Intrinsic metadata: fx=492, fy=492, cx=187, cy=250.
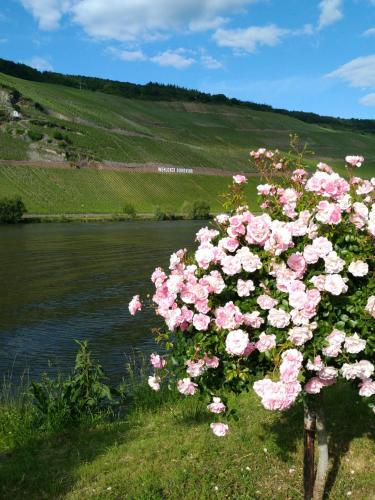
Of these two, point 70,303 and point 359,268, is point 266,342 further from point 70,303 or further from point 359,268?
point 70,303

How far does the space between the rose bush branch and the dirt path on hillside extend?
11919 cm

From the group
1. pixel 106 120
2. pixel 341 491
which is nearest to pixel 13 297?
pixel 341 491

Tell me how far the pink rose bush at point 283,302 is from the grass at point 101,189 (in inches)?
3591

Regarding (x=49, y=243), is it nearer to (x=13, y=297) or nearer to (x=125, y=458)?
(x=13, y=297)

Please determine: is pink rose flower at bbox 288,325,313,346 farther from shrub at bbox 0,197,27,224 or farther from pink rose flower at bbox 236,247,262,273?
shrub at bbox 0,197,27,224

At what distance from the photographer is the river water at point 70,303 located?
15.8 meters

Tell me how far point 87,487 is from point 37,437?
2168mm

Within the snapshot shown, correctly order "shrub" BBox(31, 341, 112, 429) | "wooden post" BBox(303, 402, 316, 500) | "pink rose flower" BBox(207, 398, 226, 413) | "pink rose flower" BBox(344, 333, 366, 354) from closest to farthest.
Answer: "pink rose flower" BBox(344, 333, 366, 354) < "pink rose flower" BBox(207, 398, 226, 413) < "wooden post" BBox(303, 402, 316, 500) < "shrub" BBox(31, 341, 112, 429)

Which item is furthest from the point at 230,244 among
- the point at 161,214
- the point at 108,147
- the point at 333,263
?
the point at 108,147

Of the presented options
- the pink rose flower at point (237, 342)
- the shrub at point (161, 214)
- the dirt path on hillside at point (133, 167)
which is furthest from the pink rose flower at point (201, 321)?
the dirt path on hillside at point (133, 167)

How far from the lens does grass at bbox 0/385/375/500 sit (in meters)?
5.75

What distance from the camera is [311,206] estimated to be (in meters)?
5.18

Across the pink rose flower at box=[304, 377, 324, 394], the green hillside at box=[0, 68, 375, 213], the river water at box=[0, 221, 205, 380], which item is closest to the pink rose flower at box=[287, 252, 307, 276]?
the pink rose flower at box=[304, 377, 324, 394]

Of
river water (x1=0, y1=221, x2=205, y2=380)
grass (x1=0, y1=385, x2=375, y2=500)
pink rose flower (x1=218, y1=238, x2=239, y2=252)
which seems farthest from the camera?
river water (x1=0, y1=221, x2=205, y2=380)
